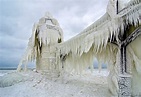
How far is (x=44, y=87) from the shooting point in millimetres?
6648

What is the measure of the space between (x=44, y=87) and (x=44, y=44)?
2327 mm

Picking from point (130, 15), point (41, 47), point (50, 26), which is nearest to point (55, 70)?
Result: point (41, 47)

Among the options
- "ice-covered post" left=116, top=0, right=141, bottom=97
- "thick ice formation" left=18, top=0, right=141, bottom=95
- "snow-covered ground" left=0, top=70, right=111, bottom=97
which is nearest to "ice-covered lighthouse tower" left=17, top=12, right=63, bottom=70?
"thick ice formation" left=18, top=0, right=141, bottom=95

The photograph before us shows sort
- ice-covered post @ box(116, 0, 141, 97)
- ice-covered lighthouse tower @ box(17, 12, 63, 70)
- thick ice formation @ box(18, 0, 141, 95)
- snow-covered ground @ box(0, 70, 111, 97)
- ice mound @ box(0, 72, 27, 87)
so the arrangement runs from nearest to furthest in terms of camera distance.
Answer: thick ice formation @ box(18, 0, 141, 95) → ice-covered post @ box(116, 0, 141, 97) → snow-covered ground @ box(0, 70, 111, 97) → ice mound @ box(0, 72, 27, 87) → ice-covered lighthouse tower @ box(17, 12, 63, 70)

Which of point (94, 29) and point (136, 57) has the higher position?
point (94, 29)

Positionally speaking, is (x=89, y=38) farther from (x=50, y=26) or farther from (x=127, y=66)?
(x=50, y=26)

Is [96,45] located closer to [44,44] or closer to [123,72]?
[123,72]

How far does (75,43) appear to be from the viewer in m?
6.34

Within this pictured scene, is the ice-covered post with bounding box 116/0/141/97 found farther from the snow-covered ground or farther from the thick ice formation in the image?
the snow-covered ground

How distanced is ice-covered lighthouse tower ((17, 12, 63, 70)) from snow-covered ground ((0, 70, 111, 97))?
58 centimetres

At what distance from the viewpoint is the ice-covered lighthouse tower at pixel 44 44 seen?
317 inches

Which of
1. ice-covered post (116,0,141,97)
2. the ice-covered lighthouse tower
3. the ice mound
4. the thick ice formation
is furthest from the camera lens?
the ice-covered lighthouse tower

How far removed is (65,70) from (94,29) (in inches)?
124

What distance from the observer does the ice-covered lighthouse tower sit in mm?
8055
